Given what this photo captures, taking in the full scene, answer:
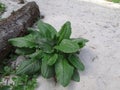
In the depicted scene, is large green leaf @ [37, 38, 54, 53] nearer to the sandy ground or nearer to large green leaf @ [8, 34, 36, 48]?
large green leaf @ [8, 34, 36, 48]

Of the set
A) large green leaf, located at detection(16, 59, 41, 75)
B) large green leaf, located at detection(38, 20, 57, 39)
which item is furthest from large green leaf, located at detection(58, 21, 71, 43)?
large green leaf, located at detection(16, 59, 41, 75)

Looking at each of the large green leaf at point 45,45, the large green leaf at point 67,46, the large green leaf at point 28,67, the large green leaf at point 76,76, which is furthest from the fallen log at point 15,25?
the large green leaf at point 76,76

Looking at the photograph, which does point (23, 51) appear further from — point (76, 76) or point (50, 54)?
point (76, 76)

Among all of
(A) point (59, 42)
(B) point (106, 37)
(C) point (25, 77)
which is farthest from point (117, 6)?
(C) point (25, 77)

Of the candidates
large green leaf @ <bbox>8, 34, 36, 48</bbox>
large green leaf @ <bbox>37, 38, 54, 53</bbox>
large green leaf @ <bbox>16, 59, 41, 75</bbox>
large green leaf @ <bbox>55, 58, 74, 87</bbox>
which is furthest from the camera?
large green leaf @ <bbox>8, 34, 36, 48</bbox>

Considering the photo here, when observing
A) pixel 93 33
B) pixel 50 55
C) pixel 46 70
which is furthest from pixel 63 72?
pixel 93 33
